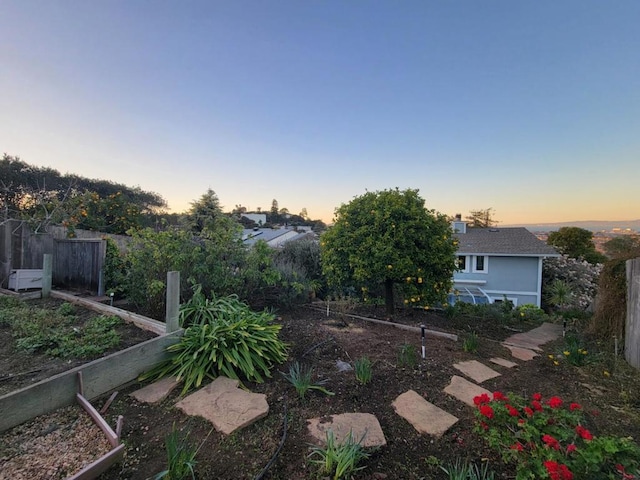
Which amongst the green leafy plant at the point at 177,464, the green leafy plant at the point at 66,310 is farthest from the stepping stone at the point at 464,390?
the green leafy plant at the point at 66,310

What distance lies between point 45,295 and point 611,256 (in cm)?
951

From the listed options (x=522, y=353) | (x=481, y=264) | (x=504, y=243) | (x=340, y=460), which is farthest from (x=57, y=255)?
(x=504, y=243)

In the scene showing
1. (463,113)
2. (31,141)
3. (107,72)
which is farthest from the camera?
(463,113)

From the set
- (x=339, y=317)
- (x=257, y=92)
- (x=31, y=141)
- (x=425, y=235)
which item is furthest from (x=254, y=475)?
(x=31, y=141)

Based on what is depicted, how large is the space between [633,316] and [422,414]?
3.28 metres

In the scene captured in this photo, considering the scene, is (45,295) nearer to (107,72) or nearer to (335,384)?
(107,72)

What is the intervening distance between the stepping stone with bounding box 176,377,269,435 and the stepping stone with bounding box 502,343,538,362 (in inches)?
135

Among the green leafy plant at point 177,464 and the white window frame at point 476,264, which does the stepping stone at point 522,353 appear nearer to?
the green leafy plant at point 177,464

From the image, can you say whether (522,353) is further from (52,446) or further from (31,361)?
(31,361)

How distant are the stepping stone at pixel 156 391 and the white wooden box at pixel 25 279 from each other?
490cm

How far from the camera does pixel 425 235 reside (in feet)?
16.4

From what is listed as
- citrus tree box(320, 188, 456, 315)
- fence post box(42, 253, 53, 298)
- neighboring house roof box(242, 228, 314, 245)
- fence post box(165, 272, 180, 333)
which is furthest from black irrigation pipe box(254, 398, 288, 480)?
neighboring house roof box(242, 228, 314, 245)

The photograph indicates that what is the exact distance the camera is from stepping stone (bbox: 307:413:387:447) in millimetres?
1829

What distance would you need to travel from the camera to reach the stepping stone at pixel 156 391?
2.33 m
